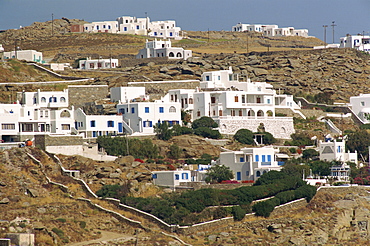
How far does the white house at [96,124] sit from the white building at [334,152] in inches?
779

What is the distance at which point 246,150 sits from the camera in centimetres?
8112

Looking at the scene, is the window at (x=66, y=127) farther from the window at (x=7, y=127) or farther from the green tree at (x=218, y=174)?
the green tree at (x=218, y=174)

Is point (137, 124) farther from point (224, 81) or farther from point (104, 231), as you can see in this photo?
point (104, 231)

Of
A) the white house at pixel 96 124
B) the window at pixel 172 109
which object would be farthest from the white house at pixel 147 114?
the white house at pixel 96 124

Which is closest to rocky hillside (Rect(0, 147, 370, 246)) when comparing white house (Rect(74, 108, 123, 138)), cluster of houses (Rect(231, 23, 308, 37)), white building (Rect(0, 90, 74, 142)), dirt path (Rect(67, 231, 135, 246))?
dirt path (Rect(67, 231, 135, 246))

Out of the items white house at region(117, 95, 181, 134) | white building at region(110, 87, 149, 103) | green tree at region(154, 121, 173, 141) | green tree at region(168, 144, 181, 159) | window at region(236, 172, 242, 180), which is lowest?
window at region(236, 172, 242, 180)

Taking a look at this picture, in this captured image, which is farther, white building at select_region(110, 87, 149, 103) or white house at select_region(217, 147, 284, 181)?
white building at select_region(110, 87, 149, 103)

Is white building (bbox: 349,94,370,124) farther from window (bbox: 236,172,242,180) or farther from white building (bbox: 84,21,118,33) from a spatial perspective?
white building (bbox: 84,21,118,33)

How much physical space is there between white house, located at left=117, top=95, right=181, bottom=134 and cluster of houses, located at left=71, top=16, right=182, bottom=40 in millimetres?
73014

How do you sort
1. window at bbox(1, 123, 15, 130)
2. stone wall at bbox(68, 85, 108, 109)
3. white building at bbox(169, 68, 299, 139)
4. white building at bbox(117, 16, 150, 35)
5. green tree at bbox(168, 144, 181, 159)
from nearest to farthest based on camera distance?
green tree at bbox(168, 144, 181, 159), window at bbox(1, 123, 15, 130), white building at bbox(169, 68, 299, 139), stone wall at bbox(68, 85, 108, 109), white building at bbox(117, 16, 150, 35)

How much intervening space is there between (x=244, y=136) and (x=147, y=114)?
389 inches

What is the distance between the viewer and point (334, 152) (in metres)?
86.3

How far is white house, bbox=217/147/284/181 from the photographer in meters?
80.1

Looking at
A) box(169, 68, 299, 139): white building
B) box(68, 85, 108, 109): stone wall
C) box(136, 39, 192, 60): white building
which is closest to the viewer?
box(169, 68, 299, 139): white building
